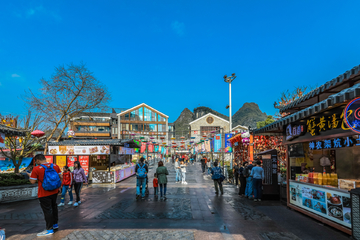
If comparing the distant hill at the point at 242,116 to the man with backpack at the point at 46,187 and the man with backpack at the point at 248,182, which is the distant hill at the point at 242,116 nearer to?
the man with backpack at the point at 248,182

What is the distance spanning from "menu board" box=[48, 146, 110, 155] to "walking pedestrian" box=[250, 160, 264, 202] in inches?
398

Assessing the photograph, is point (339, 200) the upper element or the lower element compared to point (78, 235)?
upper

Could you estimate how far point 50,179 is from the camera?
17.8 ft

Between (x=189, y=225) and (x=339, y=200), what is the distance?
363 centimetres

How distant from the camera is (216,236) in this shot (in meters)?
5.21

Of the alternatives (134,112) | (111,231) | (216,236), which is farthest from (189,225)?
(134,112)

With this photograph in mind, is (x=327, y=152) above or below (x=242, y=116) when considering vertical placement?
below

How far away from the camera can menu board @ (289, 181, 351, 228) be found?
5344 millimetres

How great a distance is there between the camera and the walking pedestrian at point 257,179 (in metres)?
9.20

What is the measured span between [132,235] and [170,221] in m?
1.40

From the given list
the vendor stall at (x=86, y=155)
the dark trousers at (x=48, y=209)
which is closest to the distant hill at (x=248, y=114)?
the vendor stall at (x=86, y=155)

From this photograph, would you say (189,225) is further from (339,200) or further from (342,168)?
(342,168)

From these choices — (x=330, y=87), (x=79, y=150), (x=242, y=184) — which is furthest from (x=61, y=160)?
(x=330, y=87)

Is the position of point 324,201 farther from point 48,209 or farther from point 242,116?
point 242,116
